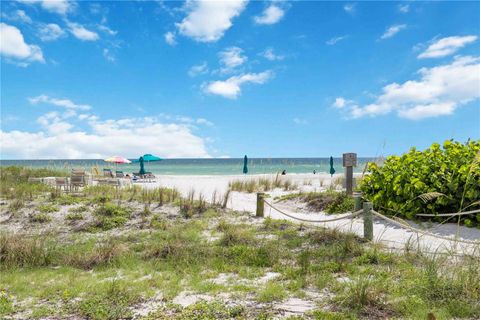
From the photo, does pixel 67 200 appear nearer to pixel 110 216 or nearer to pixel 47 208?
pixel 47 208

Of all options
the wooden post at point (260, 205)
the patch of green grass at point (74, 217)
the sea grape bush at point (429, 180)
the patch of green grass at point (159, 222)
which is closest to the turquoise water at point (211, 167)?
the patch of green grass at point (74, 217)

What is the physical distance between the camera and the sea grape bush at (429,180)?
25.8 feet

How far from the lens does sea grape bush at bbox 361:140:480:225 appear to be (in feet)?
25.8

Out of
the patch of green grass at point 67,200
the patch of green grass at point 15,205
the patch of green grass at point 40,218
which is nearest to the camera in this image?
the patch of green grass at point 40,218

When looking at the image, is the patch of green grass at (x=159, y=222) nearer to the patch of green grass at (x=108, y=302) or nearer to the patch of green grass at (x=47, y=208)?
the patch of green grass at (x=47, y=208)

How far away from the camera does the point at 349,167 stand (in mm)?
11117

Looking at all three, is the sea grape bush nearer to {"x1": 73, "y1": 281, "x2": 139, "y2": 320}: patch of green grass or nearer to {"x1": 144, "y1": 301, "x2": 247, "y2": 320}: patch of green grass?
{"x1": 144, "y1": 301, "x2": 247, "y2": 320}: patch of green grass

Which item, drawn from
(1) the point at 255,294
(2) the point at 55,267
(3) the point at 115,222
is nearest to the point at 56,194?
(3) the point at 115,222

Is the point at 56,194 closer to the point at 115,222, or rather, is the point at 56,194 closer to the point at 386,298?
the point at 115,222

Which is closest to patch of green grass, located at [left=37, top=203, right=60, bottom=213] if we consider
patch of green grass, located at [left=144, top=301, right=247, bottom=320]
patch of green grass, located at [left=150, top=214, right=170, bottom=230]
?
patch of green grass, located at [left=150, top=214, right=170, bottom=230]

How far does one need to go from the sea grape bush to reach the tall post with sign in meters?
0.95

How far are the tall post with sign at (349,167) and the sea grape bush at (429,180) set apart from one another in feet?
3.11

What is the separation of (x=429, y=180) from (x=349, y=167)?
111 inches

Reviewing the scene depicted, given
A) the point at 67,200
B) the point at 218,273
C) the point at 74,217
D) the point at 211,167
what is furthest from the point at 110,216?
the point at 211,167
